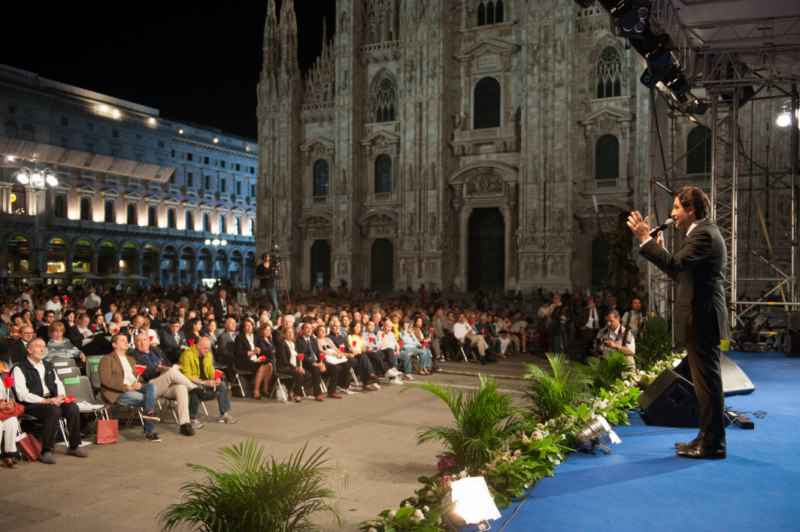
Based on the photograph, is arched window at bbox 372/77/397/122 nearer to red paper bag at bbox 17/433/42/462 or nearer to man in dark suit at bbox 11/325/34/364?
man in dark suit at bbox 11/325/34/364

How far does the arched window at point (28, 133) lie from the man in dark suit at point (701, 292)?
51057 mm

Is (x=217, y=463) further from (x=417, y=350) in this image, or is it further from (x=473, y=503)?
(x=417, y=350)

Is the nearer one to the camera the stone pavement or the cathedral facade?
the stone pavement

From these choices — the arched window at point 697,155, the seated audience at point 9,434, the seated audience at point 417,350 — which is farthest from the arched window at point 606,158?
the seated audience at point 9,434

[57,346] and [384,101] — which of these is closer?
[57,346]

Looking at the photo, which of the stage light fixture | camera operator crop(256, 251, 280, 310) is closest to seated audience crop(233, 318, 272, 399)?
camera operator crop(256, 251, 280, 310)

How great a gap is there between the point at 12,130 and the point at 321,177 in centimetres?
2445

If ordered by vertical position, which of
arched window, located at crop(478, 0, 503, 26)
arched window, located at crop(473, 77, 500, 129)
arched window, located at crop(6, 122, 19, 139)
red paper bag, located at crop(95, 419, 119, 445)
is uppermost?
arched window, located at crop(478, 0, 503, 26)

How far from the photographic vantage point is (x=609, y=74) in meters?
30.7

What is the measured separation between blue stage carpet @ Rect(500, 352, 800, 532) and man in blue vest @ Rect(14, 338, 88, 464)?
5.65 metres

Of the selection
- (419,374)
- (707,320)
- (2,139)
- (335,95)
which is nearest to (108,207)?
(2,139)

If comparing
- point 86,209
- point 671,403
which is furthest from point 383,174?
point 671,403

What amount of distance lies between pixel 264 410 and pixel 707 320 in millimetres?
7486

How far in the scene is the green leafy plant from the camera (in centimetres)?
1065
